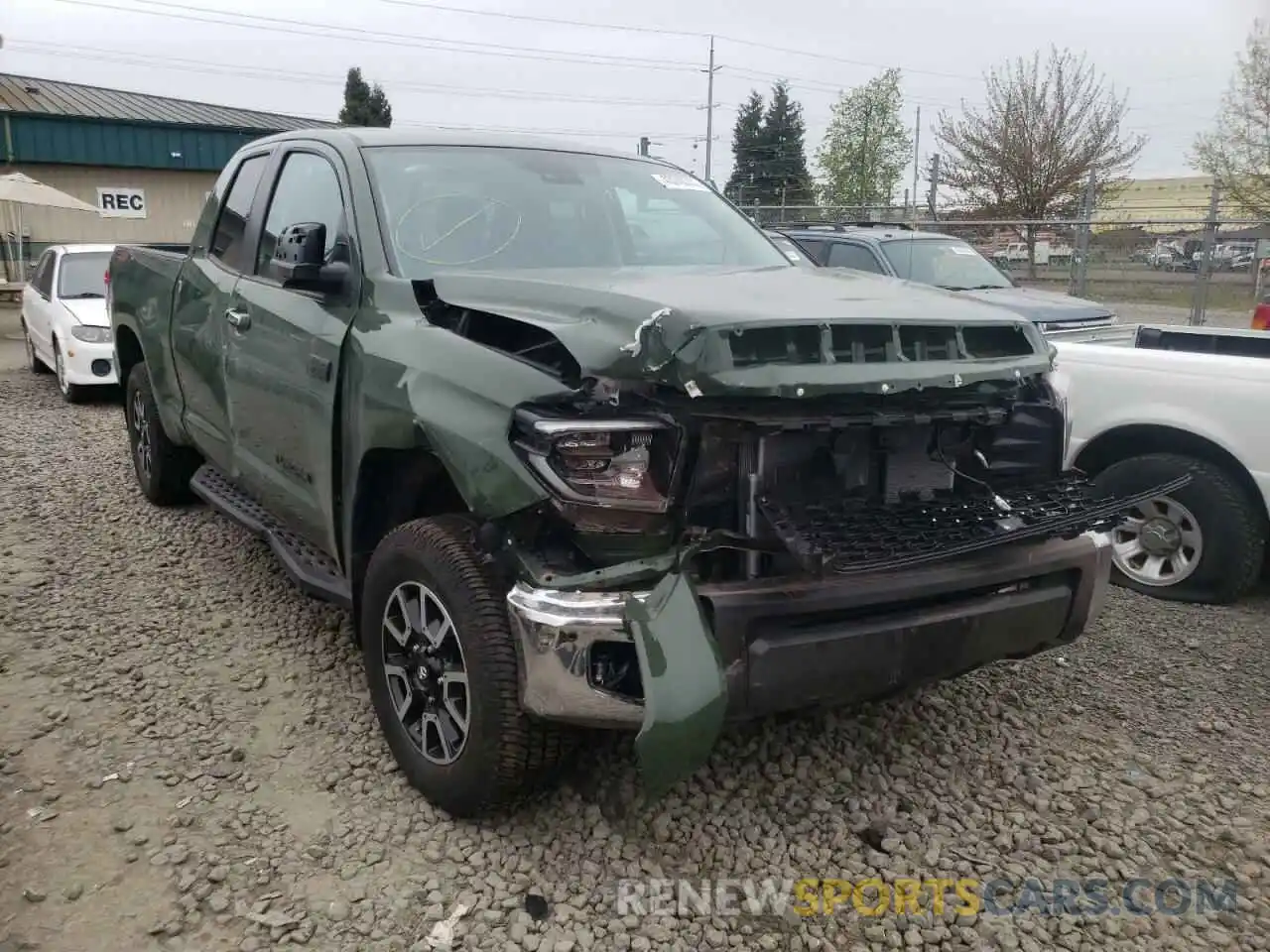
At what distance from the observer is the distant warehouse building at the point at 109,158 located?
78.2ft

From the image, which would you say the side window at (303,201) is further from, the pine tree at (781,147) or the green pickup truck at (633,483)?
the pine tree at (781,147)

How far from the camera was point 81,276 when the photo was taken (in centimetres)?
1059

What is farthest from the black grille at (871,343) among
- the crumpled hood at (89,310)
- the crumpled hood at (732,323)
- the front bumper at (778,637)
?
the crumpled hood at (89,310)

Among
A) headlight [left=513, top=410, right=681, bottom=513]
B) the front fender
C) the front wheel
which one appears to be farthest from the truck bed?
the front wheel

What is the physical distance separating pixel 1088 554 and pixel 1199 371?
2039mm

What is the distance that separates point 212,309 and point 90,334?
20.3 ft

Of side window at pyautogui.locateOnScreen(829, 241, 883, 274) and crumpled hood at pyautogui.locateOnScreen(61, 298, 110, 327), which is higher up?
side window at pyautogui.locateOnScreen(829, 241, 883, 274)

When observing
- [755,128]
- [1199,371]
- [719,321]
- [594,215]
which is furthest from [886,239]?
[755,128]

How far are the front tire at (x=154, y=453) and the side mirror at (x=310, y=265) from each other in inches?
99.5

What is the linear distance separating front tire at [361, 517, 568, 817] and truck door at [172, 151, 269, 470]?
1.71m

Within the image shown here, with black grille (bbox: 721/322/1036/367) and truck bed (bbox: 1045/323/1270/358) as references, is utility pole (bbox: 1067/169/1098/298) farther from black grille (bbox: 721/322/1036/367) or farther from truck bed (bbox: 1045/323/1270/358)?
black grille (bbox: 721/322/1036/367)

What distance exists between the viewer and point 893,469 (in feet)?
9.32

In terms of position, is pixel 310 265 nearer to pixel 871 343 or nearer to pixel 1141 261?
pixel 871 343

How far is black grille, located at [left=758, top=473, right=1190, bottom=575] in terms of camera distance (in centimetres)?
248
